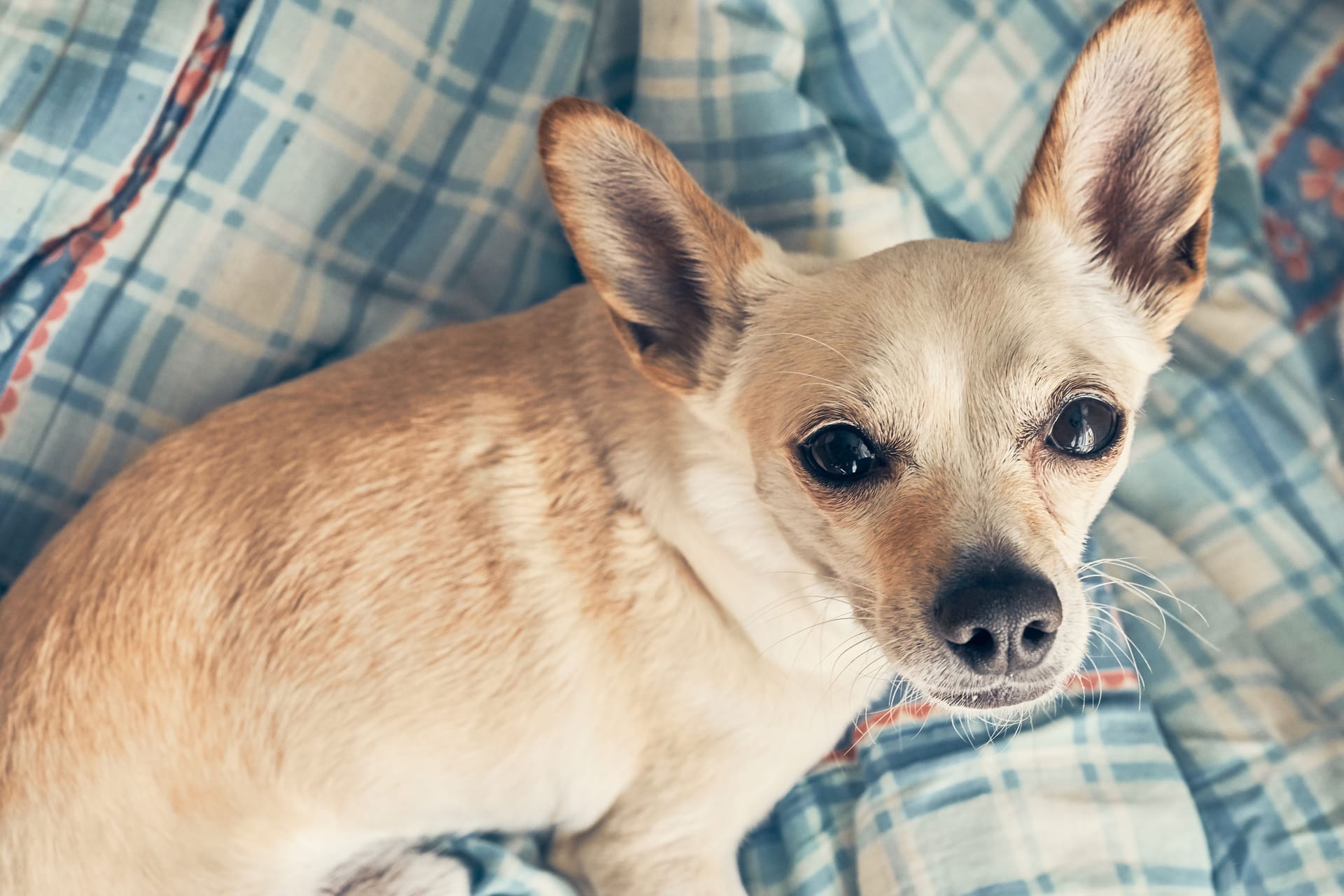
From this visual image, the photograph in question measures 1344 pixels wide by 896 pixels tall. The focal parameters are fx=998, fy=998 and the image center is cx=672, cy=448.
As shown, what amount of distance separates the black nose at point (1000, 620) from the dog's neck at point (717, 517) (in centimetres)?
29

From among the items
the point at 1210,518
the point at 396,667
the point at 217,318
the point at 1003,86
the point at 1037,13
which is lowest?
the point at 396,667

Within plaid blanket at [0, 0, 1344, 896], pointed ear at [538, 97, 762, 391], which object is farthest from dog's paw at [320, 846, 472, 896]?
pointed ear at [538, 97, 762, 391]

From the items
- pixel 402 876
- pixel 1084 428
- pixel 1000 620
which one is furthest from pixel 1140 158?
pixel 402 876

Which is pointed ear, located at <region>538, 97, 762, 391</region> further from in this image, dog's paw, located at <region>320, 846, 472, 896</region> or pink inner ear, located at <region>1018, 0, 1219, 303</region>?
dog's paw, located at <region>320, 846, 472, 896</region>

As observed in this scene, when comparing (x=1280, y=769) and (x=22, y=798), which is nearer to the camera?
(x=22, y=798)

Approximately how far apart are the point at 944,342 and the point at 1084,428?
26 centimetres

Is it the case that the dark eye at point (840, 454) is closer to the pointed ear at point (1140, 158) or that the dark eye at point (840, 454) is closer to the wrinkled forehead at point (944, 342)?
the wrinkled forehead at point (944, 342)

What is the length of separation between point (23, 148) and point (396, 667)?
55.4 inches

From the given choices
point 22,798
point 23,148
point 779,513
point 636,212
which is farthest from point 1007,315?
point 23,148

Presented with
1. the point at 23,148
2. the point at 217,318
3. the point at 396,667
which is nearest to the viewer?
the point at 396,667

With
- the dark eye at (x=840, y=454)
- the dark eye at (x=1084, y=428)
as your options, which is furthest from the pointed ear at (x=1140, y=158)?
the dark eye at (x=840, y=454)

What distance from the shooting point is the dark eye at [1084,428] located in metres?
1.51

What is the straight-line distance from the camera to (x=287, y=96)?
7.23 feet

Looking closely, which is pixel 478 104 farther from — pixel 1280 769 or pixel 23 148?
pixel 1280 769
